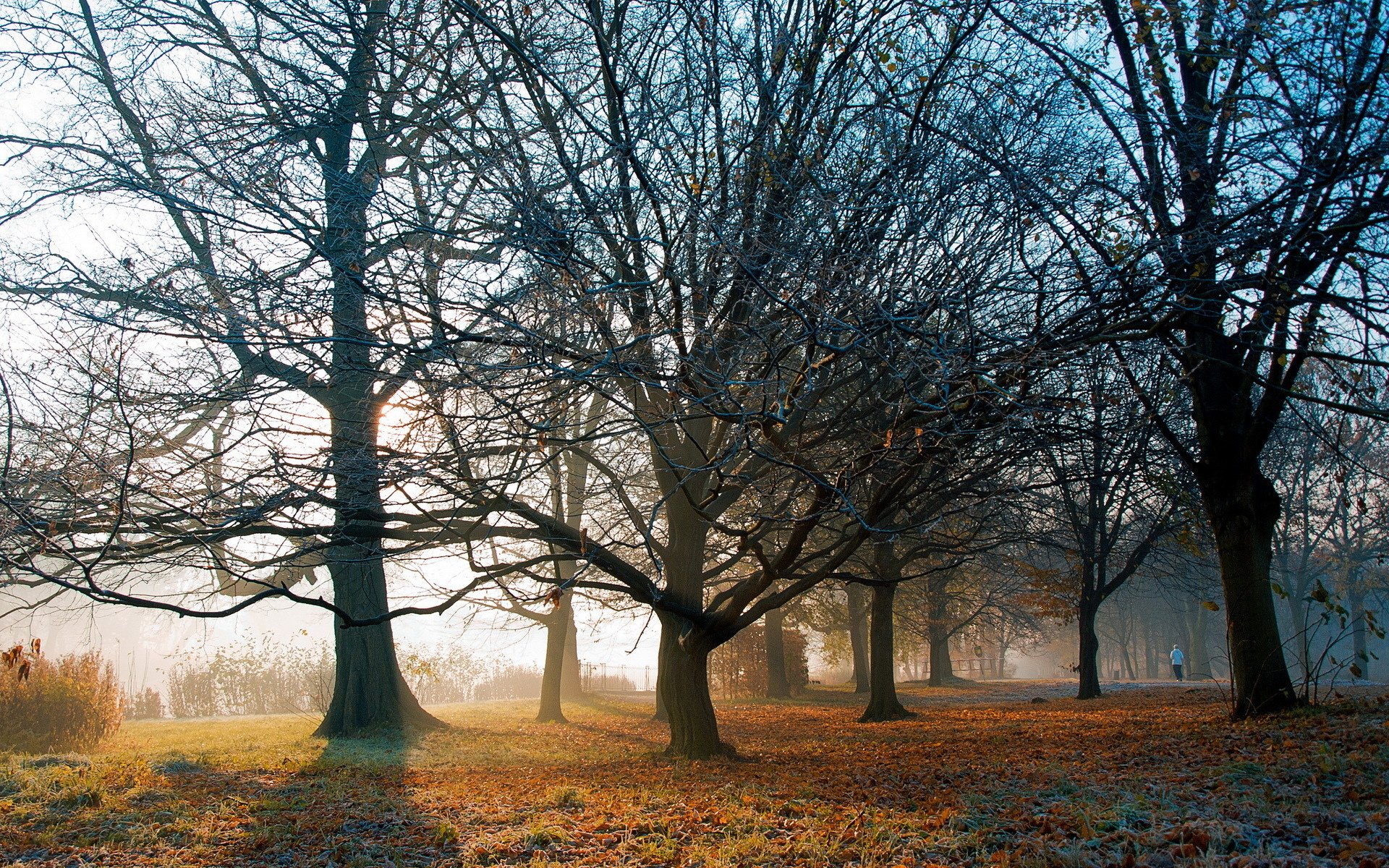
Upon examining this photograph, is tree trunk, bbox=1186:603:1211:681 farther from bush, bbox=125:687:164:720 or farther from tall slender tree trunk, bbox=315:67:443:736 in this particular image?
bush, bbox=125:687:164:720

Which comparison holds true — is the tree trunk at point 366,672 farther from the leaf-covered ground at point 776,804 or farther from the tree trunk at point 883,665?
the tree trunk at point 883,665

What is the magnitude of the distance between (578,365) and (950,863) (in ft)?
11.9

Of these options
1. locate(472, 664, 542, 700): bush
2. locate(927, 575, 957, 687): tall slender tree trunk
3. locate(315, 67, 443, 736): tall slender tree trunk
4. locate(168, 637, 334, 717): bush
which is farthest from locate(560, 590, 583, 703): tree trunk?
locate(315, 67, 443, 736): tall slender tree trunk

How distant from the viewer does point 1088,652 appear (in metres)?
17.7

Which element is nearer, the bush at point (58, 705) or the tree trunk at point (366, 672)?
the bush at point (58, 705)

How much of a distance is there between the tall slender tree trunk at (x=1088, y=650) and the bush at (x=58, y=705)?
17494mm

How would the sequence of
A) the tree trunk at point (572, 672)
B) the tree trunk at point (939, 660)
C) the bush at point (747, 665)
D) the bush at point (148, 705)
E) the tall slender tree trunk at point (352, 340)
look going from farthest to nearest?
the tree trunk at point (939, 660) < the bush at point (747, 665) < the tree trunk at point (572, 672) < the bush at point (148, 705) < the tall slender tree trunk at point (352, 340)

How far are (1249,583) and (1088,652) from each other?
1019 centimetres

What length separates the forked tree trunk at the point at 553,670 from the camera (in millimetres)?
16922

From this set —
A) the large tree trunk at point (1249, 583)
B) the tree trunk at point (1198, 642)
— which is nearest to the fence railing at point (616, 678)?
the large tree trunk at point (1249, 583)

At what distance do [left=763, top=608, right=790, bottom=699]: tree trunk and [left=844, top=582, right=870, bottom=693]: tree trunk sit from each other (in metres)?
2.30

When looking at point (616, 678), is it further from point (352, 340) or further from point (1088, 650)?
point (352, 340)

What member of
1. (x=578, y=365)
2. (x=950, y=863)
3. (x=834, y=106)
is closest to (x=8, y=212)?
(x=578, y=365)

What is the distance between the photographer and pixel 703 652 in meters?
8.98
